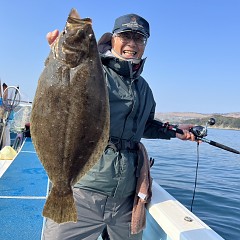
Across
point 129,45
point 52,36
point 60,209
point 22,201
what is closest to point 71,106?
point 52,36

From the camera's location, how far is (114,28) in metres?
2.98

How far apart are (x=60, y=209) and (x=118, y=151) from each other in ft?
2.52

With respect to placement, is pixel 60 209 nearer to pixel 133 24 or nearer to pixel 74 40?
pixel 74 40

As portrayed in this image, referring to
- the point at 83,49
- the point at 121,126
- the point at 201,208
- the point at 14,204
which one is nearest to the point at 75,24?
the point at 83,49

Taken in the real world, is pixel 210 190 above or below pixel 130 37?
below

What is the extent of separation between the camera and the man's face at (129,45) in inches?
113

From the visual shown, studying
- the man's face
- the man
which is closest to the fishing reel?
the man

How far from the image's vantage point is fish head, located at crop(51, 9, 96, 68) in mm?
1868

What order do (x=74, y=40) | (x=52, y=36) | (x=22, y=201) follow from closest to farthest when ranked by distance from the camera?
(x=74, y=40) → (x=52, y=36) → (x=22, y=201)

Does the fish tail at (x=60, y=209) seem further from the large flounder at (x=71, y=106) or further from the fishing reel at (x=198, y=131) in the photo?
the fishing reel at (x=198, y=131)

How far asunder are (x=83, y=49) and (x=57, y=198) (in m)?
1.02

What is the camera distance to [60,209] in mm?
2113

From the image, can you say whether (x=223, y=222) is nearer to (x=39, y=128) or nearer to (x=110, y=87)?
(x=110, y=87)

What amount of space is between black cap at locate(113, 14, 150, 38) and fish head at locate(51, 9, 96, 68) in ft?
3.26
